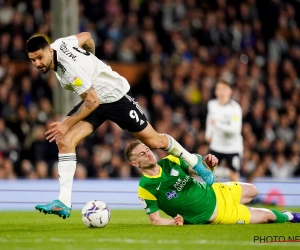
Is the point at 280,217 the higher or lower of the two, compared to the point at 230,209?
lower

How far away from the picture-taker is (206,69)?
767 inches

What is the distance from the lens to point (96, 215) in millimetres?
8930

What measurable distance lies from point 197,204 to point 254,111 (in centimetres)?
964

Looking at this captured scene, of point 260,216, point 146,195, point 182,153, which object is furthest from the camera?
point 182,153

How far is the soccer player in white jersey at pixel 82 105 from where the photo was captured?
884 centimetres

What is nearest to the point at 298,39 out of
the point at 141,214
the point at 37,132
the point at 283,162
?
the point at 283,162

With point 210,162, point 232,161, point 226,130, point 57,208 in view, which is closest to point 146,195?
point 210,162

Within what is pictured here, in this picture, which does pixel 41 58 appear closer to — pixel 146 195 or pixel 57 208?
pixel 57 208

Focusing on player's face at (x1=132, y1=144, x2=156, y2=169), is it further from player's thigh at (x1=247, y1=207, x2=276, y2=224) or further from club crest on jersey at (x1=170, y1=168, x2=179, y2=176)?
player's thigh at (x1=247, y1=207, x2=276, y2=224)

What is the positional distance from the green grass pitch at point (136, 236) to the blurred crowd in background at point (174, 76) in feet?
19.5

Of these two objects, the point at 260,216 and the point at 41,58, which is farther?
the point at 260,216

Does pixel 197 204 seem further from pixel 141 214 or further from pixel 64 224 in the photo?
pixel 141 214

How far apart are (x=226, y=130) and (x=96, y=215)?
4.80 meters

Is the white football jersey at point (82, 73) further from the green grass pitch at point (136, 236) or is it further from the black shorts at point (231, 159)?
the black shorts at point (231, 159)
